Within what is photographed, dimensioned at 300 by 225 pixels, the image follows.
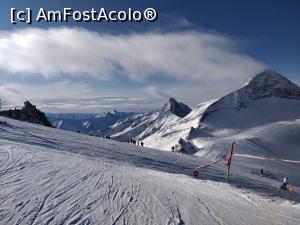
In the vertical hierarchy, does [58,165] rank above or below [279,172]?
above

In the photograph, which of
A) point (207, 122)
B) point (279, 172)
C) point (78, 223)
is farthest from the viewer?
point (207, 122)

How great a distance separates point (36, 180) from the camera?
37.8ft

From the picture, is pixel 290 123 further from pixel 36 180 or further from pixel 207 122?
pixel 36 180

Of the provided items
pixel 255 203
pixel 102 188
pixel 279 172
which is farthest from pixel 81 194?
pixel 279 172

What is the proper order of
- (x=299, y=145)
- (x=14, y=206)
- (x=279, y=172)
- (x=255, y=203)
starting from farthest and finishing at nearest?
(x=299, y=145), (x=279, y=172), (x=255, y=203), (x=14, y=206)

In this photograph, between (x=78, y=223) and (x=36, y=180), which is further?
(x=36, y=180)

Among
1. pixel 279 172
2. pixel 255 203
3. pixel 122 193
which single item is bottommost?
pixel 279 172

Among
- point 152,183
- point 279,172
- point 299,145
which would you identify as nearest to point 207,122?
point 299,145

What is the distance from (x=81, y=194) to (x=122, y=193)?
153 cm

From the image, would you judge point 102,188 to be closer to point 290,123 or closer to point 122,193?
point 122,193

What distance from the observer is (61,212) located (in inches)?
338

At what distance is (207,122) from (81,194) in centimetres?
16455

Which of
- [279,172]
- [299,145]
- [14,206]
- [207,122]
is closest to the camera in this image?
[14,206]

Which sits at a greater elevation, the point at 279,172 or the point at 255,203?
the point at 255,203
